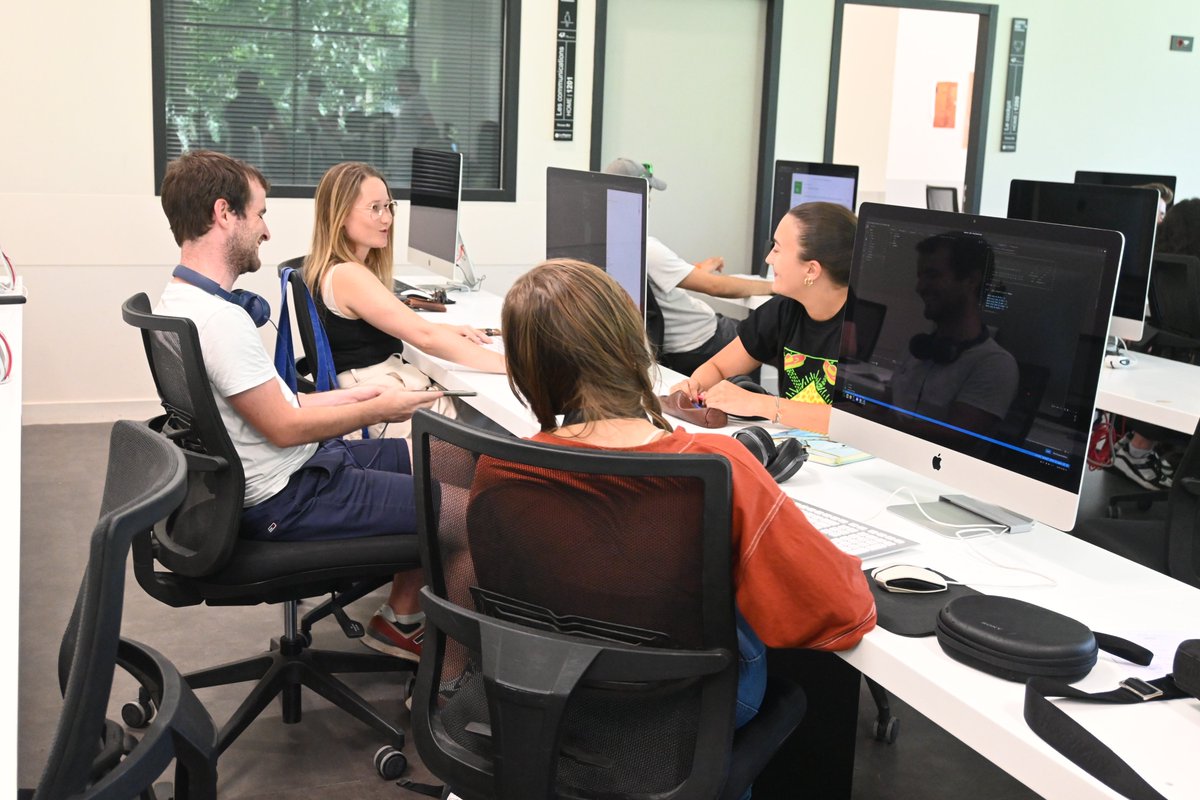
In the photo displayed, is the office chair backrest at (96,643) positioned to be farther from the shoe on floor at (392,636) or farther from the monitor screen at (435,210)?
the monitor screen at (435,210)

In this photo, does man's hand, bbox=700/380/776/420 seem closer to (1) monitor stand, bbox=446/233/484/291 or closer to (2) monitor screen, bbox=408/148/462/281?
(2) monitor screen, bbox=408/148/462/281

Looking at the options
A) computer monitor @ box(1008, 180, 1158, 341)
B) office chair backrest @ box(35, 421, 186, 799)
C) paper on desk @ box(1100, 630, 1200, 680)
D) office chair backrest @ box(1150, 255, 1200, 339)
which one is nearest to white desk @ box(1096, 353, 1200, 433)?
computer monitor @ box(1008, 180, 1158, 341)

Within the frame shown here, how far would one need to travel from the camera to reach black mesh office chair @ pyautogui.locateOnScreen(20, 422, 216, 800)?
1.07 m

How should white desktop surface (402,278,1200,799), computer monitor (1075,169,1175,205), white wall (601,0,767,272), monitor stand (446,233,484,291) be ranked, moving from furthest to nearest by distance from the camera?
white wall (601,0,767,272)
computer monitor (1075,169,1175,205)
monitor stand (446,233,484,291)
white desktop surface (402,278,1200,799)

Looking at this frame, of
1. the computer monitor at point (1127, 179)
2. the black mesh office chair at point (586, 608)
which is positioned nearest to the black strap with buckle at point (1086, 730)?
the black mesh office chair at point (586, 608)

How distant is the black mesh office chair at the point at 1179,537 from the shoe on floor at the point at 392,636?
1611 mm

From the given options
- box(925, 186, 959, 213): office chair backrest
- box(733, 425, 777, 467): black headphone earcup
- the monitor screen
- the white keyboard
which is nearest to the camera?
the white keyboard

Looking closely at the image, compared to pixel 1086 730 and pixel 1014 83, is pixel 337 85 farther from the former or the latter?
pixel 1086 730

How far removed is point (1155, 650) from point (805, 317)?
1.39 metres

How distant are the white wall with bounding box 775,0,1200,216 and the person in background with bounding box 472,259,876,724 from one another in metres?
5.49

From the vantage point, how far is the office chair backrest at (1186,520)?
229 centimetres

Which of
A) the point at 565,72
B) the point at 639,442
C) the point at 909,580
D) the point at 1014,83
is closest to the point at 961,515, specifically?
the point at 909,580

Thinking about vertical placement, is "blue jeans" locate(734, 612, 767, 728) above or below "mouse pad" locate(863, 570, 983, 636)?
below

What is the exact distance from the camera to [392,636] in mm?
2869
